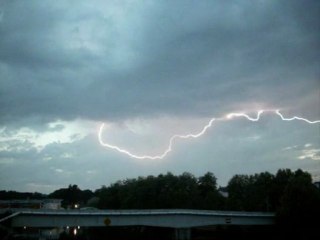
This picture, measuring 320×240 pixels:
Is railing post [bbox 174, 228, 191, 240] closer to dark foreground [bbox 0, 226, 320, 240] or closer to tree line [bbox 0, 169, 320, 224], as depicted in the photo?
dark foreground [bbox 0, 226, 320, 240]

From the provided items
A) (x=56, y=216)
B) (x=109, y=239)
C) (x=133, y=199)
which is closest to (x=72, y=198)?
(x=133, y=199)

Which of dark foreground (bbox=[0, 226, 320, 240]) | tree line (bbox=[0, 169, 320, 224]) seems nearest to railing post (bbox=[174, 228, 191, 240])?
dark foreground (bbox=[0, 226, 320, 240])

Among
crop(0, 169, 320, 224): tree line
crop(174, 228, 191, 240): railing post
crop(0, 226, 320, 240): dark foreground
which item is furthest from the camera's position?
crop(0, 169, 320, 224): tree line

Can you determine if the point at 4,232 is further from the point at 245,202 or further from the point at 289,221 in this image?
the point at 245,202

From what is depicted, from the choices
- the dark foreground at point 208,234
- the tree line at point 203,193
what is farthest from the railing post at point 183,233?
the tree line at point 203,193

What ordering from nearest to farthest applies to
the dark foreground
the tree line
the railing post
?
the dark foreground < the railing post < the tree line

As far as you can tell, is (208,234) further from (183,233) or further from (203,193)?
(203,193)

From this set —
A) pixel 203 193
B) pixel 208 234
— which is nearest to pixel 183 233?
pixel 208 234

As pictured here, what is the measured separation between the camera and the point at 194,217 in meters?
78.3

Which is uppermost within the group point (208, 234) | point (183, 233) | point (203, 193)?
point (203, 193)

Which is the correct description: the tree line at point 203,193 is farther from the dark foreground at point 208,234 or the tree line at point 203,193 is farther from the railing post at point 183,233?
the railing post at point 183,233

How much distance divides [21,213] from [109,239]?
23657mm

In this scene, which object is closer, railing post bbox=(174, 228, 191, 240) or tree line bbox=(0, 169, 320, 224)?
railing post bbox=(174, 228, 191, 240)

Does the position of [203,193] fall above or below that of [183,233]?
above
